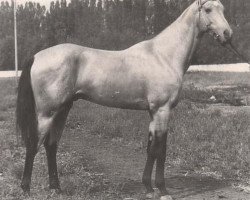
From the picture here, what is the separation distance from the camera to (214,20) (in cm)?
602

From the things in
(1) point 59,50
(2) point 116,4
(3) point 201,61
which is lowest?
(3) point 201,61

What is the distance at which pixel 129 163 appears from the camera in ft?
26.4

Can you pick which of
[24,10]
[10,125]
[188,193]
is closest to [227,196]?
[188,193]

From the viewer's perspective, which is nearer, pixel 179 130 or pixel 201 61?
pixel 179 130

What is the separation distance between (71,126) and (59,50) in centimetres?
594

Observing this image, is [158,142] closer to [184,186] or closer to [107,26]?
[184,186]

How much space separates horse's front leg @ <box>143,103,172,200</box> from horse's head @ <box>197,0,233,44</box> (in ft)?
3.80

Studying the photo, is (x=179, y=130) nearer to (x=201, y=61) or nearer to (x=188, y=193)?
(x=188, y=193)

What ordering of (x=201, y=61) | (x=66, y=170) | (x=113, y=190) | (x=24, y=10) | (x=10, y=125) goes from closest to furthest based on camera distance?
(x=113, y=190) → (x=66, y=170) → (x=10, y=125) → (x=201, y=61) → (x=24, y=10)

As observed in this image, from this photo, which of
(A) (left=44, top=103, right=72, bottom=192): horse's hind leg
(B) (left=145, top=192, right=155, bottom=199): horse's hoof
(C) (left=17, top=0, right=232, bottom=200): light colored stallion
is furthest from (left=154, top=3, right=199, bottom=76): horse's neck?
(B) (left=145, top=192, right=155, bottom=199): horse's hoof

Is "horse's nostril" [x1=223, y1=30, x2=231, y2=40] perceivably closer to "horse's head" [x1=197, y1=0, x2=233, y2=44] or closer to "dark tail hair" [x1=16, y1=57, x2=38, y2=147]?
"horse's head" [x1=197, y1=0, x2=233, y2=44]

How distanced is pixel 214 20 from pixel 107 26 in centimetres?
4902

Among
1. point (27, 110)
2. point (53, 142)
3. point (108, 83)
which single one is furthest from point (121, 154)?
point (27, 110)

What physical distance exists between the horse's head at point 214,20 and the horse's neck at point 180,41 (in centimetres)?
11
